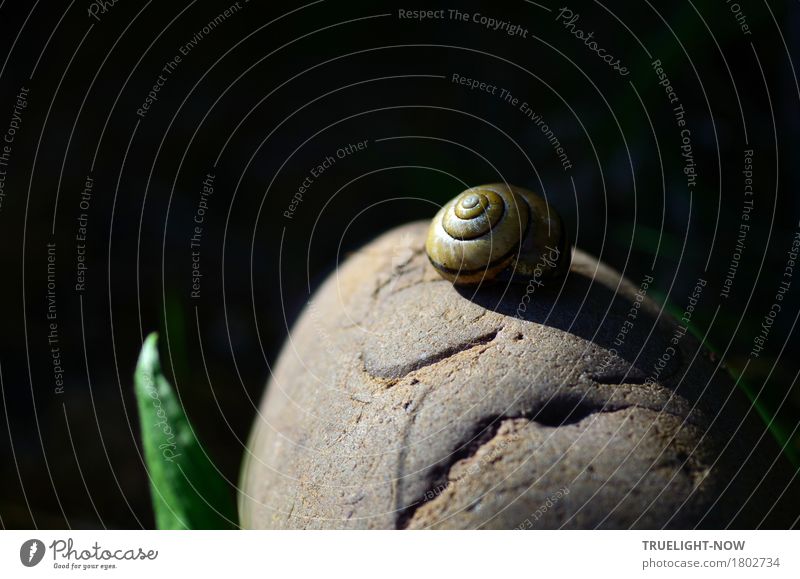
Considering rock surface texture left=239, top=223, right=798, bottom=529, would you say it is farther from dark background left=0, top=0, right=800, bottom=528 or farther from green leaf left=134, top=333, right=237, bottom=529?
dark background left=0, top=0, right=800, bottom=528

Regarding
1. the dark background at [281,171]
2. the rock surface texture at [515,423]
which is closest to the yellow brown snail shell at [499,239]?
the rock surface texture at [515,423]

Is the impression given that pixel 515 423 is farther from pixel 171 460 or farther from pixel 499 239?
pixel 171 460

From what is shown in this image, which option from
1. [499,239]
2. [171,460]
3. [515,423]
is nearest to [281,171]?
[171,460]

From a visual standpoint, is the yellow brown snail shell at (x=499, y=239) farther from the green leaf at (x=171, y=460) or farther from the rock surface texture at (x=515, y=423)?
the green leaf at (x=171, y=460)

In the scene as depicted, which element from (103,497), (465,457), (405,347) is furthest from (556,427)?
(103,497)

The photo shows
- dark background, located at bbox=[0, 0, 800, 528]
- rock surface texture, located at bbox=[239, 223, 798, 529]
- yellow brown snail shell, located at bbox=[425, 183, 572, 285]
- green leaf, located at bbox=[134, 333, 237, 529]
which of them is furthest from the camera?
dark background, located at bbox=[0, 0, 800, 528]

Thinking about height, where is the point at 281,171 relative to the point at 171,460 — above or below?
above

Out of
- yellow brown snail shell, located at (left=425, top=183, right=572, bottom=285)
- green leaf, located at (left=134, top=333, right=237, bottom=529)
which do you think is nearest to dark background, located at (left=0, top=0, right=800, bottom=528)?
green leaf, located at (left=134, top=333, right=237, bottom=529)
